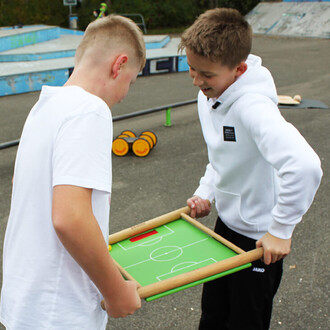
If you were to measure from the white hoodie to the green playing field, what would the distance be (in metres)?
0.24

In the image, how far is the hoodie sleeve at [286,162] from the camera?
1.70 m

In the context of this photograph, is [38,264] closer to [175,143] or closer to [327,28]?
[175,143]

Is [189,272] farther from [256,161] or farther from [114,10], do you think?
[114,10]

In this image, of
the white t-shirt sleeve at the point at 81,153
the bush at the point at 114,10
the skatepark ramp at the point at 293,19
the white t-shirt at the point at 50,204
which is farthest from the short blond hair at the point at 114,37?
the bush at the point at 114,10

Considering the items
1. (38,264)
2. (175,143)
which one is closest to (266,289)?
(38,264)

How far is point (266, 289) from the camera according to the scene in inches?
87.7

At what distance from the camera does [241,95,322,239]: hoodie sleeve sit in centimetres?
170

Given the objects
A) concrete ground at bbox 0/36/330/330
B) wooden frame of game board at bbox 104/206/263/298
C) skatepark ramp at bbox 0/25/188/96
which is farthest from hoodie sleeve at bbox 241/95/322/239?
skatepark ramp at bbox 0/25/188/96

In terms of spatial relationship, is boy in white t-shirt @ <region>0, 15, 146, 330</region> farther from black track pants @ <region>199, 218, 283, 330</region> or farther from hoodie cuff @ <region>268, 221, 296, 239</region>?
black track pants @ <region>199, 218, 283, 330</region>

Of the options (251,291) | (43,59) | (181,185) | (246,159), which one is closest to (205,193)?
(246,159)

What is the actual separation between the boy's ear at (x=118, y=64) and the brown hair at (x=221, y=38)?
1.90 ft

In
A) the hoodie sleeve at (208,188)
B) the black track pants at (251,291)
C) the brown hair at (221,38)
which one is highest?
the brown hair at (221,38)

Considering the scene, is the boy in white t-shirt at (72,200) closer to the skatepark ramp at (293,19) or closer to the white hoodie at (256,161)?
the white hoodie at (256,161)

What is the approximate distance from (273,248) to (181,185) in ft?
11.1
